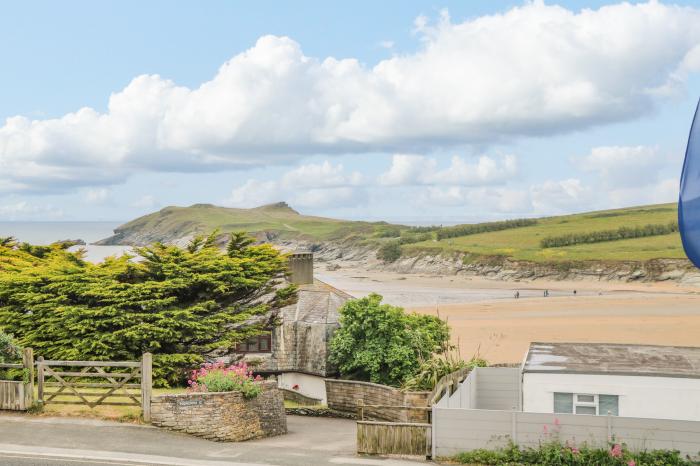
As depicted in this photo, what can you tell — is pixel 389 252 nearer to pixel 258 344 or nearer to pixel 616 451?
pixel 258 344

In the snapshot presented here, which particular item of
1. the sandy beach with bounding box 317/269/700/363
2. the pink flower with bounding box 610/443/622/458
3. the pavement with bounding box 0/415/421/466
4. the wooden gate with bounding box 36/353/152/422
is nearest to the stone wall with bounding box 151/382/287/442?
the pavement with bounding box 0/415/421/466

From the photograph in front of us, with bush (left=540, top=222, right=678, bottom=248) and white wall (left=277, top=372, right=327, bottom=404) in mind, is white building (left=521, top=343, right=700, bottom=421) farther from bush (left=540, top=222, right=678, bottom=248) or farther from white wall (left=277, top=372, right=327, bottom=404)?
bush (left=540, top=222, right=678, bottom=248)

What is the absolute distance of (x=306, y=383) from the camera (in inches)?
1329

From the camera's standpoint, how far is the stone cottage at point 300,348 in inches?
1309

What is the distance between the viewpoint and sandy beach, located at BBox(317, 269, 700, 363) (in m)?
57.4

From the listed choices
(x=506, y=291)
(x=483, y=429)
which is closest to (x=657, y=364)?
(x=483, y=429)

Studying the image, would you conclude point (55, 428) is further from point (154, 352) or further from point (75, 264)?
point (75, 264)

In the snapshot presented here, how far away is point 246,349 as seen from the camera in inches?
1358

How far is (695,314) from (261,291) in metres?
56.1

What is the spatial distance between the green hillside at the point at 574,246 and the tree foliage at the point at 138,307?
328 ft

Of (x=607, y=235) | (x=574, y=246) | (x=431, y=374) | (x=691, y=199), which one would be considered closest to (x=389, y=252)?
(x=574, y=246)

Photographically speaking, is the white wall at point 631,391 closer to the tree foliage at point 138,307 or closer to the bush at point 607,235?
the tree foliage at point 138,307

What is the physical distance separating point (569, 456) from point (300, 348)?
61.6 ft

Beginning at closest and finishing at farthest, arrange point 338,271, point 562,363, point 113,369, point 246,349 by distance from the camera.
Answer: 1. point 562,363
2. point 113,369
3. point 246,349
4. point 338,271
